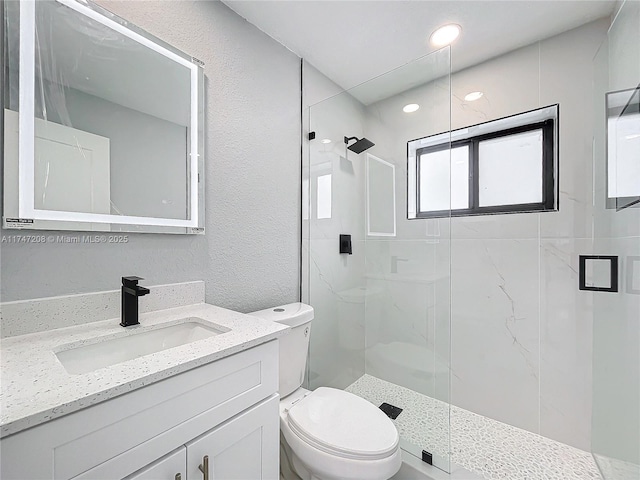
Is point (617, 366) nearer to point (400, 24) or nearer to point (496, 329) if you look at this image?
point (496, 329)

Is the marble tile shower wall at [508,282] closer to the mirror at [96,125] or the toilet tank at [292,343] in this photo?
the toilet tank at [292,343]

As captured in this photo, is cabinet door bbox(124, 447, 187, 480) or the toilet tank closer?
cabinet door bbox(124, 447, 187, 480)

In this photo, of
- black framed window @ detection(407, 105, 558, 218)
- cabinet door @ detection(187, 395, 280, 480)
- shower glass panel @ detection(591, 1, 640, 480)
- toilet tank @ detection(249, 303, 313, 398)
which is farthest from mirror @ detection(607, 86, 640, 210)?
cabinet door @ detection(187, 395, 280, 480)

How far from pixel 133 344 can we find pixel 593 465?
2.25 m

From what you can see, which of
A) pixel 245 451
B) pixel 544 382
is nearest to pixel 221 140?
pixel 245 451

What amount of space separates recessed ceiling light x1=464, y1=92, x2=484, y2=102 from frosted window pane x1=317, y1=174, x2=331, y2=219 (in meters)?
1.07

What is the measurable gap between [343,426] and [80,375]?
3.12 ft

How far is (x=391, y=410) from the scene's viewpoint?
1630 millimetres

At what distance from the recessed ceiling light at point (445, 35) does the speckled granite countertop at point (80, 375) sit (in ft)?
5.82

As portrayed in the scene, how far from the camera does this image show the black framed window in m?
1.55

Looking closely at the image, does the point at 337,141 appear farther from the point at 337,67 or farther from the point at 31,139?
the point at 31,139

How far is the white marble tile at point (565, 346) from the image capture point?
5.11 ft

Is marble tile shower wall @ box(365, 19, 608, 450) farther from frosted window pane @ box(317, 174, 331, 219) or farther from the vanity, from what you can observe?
the vanity

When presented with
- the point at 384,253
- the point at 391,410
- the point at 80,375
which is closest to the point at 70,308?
the point at 80,375
